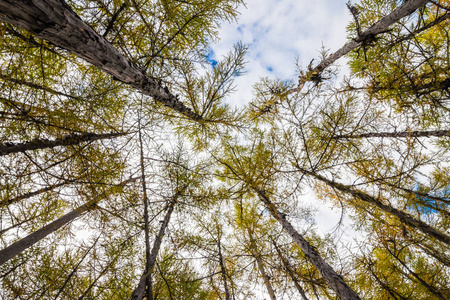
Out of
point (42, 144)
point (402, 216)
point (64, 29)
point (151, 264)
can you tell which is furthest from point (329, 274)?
point (42, 144)

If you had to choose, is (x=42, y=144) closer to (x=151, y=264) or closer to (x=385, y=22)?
(x=151, y=264)

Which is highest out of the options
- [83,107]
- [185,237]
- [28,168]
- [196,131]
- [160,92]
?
[196,131]

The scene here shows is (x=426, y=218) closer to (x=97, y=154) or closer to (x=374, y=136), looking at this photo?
(x=374, y=136)

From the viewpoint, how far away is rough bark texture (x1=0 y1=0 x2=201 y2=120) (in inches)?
47.6

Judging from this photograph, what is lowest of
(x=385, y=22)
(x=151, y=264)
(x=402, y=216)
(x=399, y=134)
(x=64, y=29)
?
(x=402, y=216)

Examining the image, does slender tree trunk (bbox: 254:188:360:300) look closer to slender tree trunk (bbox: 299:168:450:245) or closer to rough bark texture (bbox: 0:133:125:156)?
slender tree trunk (bbox: 299:168:450:245)

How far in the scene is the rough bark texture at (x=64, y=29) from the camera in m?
1.21

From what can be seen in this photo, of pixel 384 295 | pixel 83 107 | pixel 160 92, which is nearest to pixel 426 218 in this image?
pixel 384 295

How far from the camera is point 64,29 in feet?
4.76

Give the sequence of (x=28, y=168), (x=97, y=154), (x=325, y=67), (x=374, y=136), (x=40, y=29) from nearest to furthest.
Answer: (x=40, y=29)
(x=28, y=168)
(x=97, y=154)
(x=374, y=136)
(x=325, y=67)

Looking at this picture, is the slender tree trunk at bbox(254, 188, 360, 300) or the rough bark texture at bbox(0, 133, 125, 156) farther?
the slender tree trunk at bbox(254, 188, 360, 300)

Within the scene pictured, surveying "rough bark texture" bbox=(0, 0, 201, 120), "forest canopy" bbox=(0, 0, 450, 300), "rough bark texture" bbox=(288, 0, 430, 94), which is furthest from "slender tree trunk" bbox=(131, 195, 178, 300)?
"rough bark texture" bbox=(288, 0, 430, 94)

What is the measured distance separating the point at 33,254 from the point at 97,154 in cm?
365

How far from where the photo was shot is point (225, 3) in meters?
3.19
